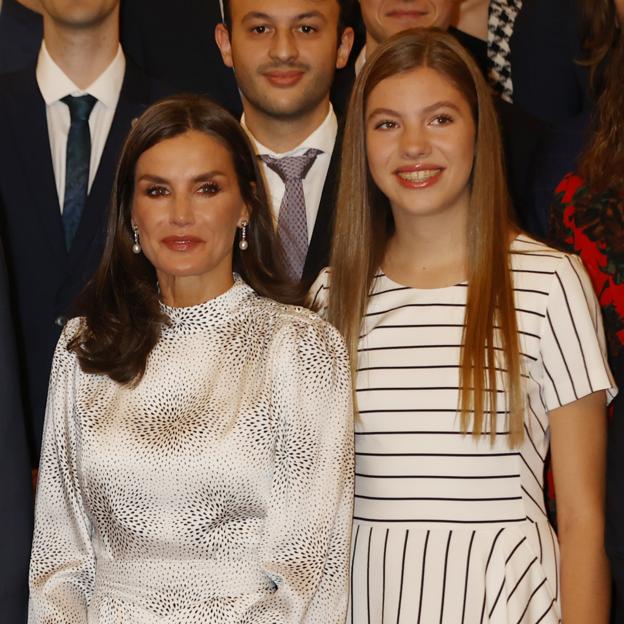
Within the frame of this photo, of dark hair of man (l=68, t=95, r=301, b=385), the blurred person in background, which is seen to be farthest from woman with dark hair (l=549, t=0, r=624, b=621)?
dark hair of man (l=68, t=95, r=301, b=385)

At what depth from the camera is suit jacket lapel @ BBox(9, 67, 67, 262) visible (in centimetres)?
281

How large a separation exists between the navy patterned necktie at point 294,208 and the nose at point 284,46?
0.21m

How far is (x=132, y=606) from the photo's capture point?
2.15m

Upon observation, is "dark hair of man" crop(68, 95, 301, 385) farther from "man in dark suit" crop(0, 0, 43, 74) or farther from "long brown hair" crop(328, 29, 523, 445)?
"man in dark suit" crop(0, 0, 43, 74)

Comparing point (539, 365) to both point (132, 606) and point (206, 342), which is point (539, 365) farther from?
point (132, 606)

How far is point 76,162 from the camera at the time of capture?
2895 millimetres

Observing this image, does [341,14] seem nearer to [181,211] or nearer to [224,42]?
[224,42]

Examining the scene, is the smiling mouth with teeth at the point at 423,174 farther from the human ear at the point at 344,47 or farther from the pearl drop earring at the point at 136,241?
the human ear at the point at 344,47

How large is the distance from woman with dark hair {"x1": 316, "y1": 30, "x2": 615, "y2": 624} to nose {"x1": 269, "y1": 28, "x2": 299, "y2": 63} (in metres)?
0.58

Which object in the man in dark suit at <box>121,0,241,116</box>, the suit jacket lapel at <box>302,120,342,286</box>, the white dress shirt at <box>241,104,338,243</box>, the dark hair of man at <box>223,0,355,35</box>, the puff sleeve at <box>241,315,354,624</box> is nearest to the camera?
the puff sleeve at <box>241,315,354,624</box>

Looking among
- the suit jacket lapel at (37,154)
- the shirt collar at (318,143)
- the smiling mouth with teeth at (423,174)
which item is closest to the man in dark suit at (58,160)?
the suit jacket lapel at (37,154)

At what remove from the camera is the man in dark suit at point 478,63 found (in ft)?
9.18

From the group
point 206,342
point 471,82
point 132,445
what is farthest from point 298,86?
point 132,445

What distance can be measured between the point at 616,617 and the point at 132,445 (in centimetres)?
94
